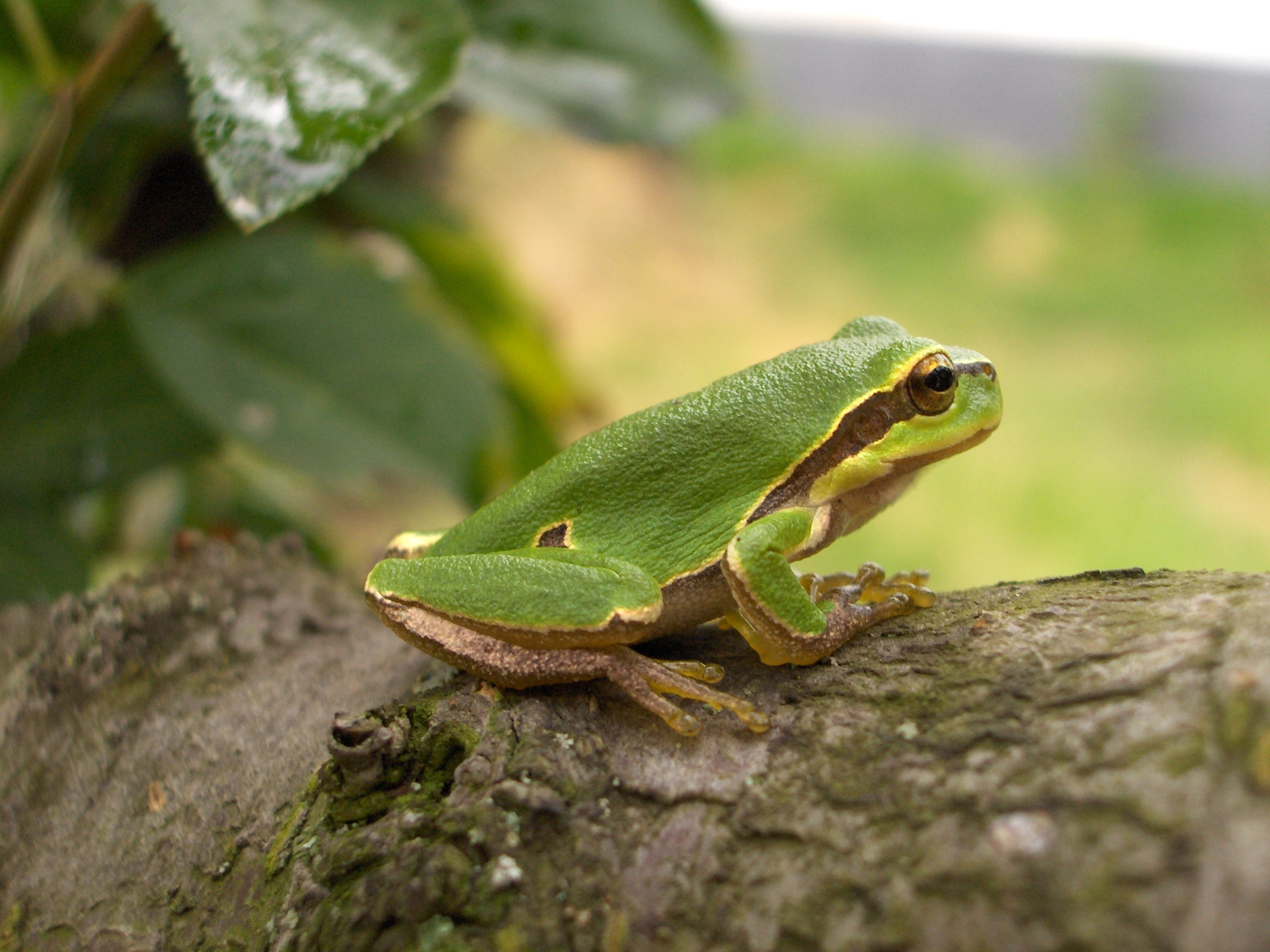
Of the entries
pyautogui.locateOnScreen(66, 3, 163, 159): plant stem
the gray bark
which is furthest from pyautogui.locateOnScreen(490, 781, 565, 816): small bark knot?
pyautogui.locateOnScreen(66, 3, 163, 159): plant stem

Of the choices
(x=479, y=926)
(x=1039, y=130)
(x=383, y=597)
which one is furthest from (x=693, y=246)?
(x=479, y=926)

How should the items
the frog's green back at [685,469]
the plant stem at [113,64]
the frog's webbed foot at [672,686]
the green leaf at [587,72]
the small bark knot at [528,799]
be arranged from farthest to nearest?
the green leaf at [587,72], the plant stem at [113,64], the frog's green back at [685,469], the frog's webbed foot at [672,686], the small bark knot at [528,799]

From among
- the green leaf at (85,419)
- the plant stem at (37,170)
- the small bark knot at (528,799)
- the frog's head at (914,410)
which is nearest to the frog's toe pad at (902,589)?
the frog's head at (914,410)

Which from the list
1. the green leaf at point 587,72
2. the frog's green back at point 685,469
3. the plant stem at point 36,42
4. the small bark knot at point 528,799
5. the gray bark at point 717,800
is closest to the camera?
the gray bark at point 717,800

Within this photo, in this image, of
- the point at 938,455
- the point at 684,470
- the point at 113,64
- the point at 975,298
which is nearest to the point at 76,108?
the point at 113,64

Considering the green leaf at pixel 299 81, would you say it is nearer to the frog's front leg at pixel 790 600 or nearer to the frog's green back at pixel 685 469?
the frog's green back at pixel 685 469

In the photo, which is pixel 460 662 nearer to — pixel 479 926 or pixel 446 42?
pixel 479 926

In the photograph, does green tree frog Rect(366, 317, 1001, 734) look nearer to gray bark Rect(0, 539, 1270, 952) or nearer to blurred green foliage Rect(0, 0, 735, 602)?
gray bark Rect(0, 539, 1270, 952)
